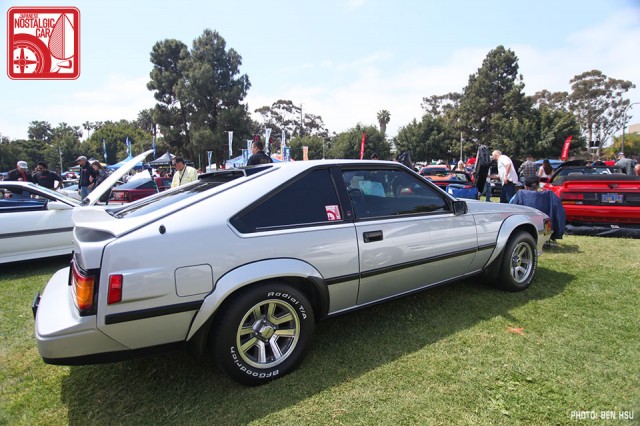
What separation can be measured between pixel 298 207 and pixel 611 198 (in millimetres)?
6485

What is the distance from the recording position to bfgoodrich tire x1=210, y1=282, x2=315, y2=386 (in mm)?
2150

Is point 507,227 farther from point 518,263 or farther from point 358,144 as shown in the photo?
point 358,144

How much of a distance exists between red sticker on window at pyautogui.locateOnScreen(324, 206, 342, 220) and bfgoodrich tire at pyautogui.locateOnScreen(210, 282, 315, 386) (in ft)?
1.98

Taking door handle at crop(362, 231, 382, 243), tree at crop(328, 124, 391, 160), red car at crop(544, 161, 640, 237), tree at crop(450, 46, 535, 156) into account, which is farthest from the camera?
tree at crop(328, 124, 391, 160)

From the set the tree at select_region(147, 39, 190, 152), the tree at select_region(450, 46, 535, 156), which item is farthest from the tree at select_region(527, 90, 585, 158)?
the tree at select_region(147, 39, 190, 152)

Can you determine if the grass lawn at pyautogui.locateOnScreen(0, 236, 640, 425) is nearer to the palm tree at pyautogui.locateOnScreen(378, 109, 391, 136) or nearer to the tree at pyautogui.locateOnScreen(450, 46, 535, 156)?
the tree at pyautogui.locateOnScreen(450, 46, 535, 156)

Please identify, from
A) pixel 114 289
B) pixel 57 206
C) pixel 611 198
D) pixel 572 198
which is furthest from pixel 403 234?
pixel 611 198

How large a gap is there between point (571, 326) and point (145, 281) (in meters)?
3.37

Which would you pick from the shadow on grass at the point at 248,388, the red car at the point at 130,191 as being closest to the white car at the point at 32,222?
the red car at the point at 130,191

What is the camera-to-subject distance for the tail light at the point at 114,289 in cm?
187

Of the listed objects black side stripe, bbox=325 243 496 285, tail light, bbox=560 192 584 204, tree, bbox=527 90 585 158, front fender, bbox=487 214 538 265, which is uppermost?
tree, bbox=527 90 585 158

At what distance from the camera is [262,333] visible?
7.59 feet

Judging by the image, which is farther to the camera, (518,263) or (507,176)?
(507,176)

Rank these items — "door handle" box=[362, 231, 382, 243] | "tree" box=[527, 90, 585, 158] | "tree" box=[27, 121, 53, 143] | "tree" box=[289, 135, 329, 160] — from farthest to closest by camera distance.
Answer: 1. "tree" box=[27, 121, 53, 143]
2. "tree" box=[289, 135, 329, 160]
3. "tree" box=[527, 90, 585, 158]
4. "door handle" box=[362, 231, 382, 243]
